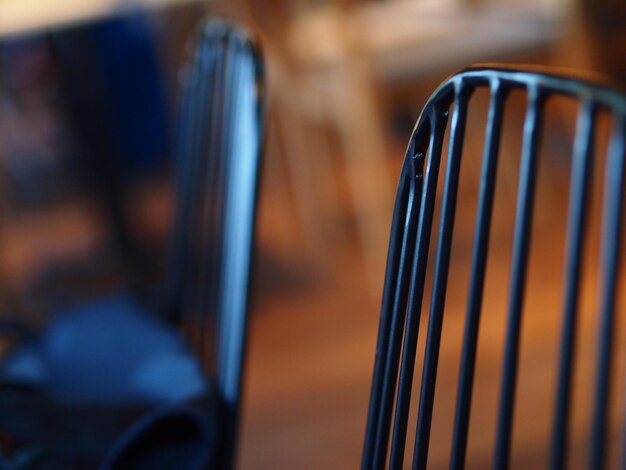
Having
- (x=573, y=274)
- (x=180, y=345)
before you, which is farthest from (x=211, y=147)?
(x=573, y=274)

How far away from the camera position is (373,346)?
2.40m

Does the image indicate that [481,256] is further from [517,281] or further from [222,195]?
[222,195]

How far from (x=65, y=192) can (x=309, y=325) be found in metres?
1.25

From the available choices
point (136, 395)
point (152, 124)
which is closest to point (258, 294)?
point (152, 124)

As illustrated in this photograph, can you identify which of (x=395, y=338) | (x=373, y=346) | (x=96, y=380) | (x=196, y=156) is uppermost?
(x=196, y=156)

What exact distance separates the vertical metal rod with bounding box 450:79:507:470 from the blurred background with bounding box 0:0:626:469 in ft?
4.38

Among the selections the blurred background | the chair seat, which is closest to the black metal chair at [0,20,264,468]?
the chair seat

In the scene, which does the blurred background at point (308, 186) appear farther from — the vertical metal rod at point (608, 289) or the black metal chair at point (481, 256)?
the vertical metal rod at point (608, 289)

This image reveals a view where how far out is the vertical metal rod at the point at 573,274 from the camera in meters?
0.47

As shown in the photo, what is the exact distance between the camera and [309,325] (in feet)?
8.41

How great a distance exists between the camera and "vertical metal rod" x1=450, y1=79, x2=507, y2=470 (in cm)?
55

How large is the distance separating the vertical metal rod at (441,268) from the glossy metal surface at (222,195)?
1.35 feet

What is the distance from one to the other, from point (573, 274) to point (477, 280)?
0.08m

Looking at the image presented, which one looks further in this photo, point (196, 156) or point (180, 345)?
point (196, 156)
